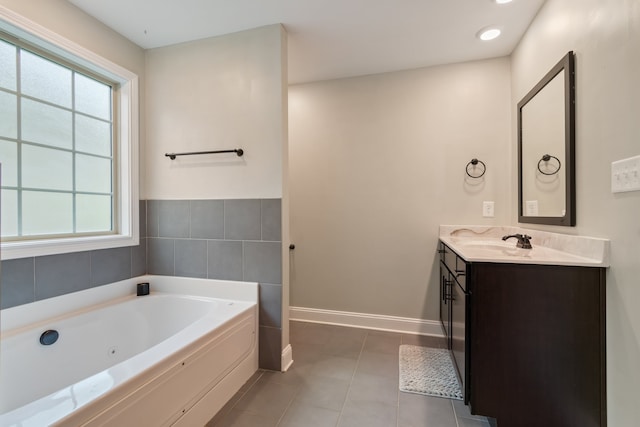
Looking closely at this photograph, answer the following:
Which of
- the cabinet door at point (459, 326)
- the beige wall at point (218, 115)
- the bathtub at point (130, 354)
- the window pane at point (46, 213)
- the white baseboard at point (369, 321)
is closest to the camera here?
the bathtub at point (130, 354)

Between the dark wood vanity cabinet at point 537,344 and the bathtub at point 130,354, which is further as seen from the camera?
the dark wood vanity cabinet at point 537,344

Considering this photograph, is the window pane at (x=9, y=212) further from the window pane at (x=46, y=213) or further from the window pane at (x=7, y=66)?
the window pane at (x=7, y=66)

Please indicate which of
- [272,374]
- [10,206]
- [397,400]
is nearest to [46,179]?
[10,206]

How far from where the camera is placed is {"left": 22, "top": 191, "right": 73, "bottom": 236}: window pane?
5.43 feet

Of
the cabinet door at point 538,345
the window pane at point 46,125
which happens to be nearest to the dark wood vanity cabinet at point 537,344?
the cabinet door at point 538,345

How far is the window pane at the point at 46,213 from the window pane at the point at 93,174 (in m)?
0.14

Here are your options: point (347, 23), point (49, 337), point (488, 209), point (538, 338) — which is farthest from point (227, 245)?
point (488, 209)

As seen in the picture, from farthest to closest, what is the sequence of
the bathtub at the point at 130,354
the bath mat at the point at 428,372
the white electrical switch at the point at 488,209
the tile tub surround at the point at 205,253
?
the white electrical switch at the point at 488,209, the tile tub surround at the point at 205,253, the bath mat at the point at 428,372, the bathtub at the point at 130,354

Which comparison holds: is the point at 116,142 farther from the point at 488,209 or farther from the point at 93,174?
the point at 488,209

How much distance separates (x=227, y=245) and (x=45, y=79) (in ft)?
4.86

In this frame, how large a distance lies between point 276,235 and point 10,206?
1.46 meters

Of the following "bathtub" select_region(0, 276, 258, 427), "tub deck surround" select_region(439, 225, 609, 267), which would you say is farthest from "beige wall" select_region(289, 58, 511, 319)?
"bathtub" select_region(0, 276, 258, 427)

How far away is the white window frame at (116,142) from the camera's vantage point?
1552 mm

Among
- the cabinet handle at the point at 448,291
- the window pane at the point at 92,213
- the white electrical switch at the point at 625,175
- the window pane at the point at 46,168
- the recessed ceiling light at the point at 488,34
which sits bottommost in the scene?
the cabinet handle at the point at 448,291
